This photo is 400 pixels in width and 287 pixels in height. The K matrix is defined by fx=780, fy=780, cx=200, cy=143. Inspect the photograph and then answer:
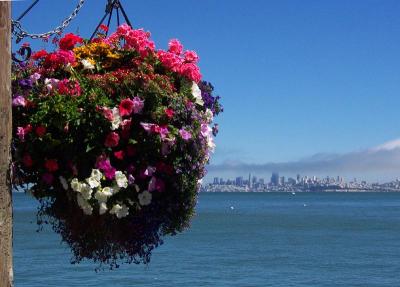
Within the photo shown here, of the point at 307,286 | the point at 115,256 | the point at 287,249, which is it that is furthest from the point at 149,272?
the point at 115,256

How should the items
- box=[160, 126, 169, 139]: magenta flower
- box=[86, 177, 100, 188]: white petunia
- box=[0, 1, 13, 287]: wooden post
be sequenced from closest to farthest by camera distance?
1. box=[0, 1, 13, 287]: wooden post
2. box=[86, 177, 100, 188]: white petunia
3. box=[160, 126, 169, 139]: magenta flower

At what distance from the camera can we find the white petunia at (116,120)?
3631 mm

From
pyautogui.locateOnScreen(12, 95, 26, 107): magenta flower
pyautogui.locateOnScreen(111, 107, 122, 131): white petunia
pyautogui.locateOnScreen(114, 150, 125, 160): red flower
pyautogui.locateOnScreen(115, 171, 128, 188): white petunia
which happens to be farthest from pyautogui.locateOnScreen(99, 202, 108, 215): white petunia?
pyautogui.locateOnScreen(12, 95, 26, 107): magenta flower

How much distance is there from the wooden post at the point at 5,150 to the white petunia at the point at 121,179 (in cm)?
52

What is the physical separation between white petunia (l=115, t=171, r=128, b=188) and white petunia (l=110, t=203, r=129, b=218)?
10cm

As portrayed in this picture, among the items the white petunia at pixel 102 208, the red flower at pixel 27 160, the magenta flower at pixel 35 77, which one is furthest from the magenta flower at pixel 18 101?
the white petunia at pixel 102 208

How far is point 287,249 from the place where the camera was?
46.4 meters

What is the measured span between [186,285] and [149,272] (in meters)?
4.22

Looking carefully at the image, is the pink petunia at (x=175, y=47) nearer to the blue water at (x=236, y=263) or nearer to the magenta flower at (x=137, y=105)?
the magenta flower at (x=137, y=105)

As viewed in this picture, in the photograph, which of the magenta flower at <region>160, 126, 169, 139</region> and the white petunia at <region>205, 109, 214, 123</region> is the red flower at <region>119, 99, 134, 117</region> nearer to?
the magenta flower at <region>160, 126, 169, 139</region>

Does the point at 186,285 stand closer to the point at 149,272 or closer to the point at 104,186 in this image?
the point at 149,272

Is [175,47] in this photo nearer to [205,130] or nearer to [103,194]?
[205,130]

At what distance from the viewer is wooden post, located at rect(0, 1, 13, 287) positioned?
3312 mm

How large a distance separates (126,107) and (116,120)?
0.28 ft
